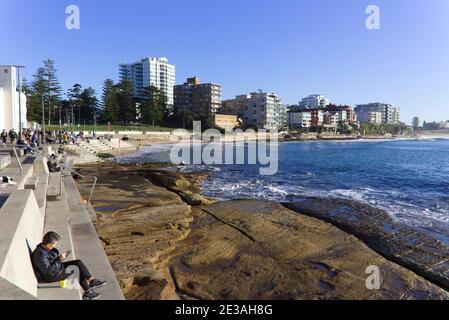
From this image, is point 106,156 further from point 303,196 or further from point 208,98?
point 208,98

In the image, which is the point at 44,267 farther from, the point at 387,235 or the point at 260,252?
the point at 387,235

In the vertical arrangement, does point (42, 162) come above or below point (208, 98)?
below

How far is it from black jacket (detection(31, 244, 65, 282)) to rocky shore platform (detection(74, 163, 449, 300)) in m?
1.58

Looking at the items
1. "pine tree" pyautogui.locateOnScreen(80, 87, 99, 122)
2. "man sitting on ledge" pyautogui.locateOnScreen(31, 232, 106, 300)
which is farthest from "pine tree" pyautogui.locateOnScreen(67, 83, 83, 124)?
"man sitting on ledge" pyautogui.locateOnScreen(31, 232, 106, 300)

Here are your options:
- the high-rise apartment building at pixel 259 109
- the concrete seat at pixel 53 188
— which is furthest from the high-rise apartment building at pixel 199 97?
the concrete seat at pixel 53 188

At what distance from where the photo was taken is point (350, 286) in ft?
24.0

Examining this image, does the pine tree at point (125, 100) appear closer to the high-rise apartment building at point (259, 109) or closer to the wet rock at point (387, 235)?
the high-rise apartment building at point (259, 109)

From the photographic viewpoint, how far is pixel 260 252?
30.0ft

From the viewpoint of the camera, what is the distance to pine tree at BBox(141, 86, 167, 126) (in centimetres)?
9506

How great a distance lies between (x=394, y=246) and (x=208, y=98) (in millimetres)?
126373

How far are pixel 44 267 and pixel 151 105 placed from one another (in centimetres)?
9291

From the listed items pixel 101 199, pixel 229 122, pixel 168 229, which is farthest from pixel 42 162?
pixel 229 122
